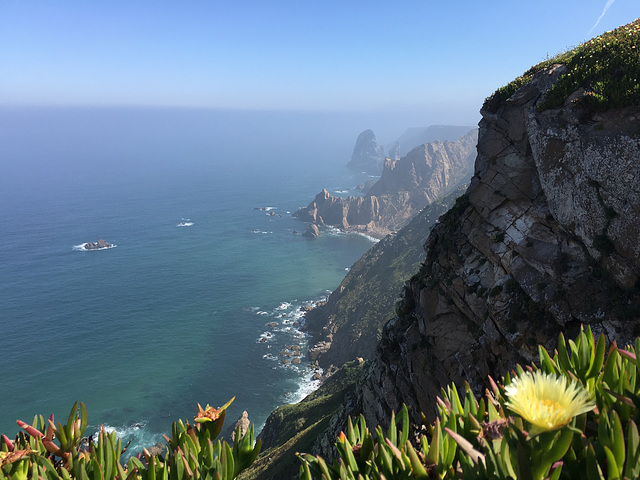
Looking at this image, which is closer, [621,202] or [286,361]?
[621,202]

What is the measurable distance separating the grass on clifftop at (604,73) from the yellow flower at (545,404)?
19.2 metres

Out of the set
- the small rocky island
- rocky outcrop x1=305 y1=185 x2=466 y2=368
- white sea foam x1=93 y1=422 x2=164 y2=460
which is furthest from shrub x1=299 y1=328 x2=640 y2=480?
the small rocky island

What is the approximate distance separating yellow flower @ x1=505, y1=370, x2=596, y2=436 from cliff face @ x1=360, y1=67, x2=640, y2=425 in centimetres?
1576

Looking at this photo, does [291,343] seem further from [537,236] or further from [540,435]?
[540,435]

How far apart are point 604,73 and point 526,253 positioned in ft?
29.2

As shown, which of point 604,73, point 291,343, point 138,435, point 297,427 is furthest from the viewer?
point 291,343

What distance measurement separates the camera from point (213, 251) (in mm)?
146875

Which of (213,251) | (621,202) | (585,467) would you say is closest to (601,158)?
(621,202)

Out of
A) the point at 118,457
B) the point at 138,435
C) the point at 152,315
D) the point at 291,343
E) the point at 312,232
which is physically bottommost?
the point at 138,435

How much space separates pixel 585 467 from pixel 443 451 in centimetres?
128

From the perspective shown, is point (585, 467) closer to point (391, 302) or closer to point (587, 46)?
point (587, 46)

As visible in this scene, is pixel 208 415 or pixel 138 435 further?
pixel 138 435

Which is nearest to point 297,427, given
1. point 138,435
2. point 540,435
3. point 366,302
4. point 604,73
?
point 138,435

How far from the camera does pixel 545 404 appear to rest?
10.4ft
